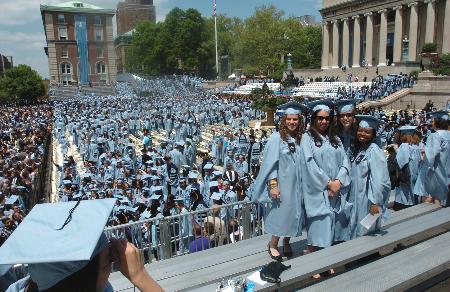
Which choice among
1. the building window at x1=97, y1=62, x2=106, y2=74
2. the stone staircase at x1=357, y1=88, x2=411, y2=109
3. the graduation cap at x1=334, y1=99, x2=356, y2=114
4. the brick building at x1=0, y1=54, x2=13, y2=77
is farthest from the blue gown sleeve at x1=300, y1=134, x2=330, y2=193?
the brick building at x1=0, y1=54, x2=13, y2=77

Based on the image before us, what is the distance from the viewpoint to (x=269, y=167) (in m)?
4.00

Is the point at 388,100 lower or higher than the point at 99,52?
lower

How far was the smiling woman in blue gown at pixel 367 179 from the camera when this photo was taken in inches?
158

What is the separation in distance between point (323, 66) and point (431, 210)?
5313 cm

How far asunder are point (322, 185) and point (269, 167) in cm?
54

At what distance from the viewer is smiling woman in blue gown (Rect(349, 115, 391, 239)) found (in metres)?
4.02

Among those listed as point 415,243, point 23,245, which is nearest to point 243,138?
point 415,243

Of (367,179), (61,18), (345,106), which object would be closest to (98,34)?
(61,18)

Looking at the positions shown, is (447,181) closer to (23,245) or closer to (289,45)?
(23,245)

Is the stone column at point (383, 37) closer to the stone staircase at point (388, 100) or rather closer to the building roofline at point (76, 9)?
the stone staircase at point (388, 100)

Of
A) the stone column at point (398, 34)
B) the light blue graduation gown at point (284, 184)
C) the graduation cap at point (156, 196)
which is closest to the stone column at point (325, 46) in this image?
the stone column at point (398, 34)

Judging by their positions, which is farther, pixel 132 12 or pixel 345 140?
pixel 132 12

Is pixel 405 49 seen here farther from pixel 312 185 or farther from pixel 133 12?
pixel 133 12

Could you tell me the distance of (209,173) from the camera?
37.0 feet
